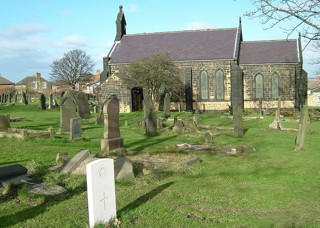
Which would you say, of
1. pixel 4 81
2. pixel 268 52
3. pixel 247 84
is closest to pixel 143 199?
pixel 247 84

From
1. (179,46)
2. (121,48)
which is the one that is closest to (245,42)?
(179,46)

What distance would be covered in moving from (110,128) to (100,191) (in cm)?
732

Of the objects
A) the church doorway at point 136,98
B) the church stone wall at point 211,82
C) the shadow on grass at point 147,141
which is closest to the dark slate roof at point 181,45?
the church stone wall at point 211,82

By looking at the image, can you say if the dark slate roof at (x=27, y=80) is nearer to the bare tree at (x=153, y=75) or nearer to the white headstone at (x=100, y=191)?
the bare tree at (x=153, y=75)

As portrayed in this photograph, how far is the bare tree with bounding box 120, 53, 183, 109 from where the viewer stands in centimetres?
3397

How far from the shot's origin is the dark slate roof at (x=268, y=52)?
3712 centimetres

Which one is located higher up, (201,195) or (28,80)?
(28,80)

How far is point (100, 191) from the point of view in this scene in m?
5.28

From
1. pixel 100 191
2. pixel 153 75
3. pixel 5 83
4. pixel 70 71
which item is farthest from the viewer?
pixel 5 83

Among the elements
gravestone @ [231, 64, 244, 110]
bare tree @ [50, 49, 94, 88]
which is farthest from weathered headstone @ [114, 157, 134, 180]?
bare tree @ [50, 49, 94, 88]

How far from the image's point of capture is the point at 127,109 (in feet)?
114

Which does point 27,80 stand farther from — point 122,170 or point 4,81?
point 122,170

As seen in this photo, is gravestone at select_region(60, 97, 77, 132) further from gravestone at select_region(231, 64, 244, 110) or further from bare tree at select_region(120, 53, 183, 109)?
gravestone at select_region(231, 64, 244, 110)

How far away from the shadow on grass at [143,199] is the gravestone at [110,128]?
4.53 metres
